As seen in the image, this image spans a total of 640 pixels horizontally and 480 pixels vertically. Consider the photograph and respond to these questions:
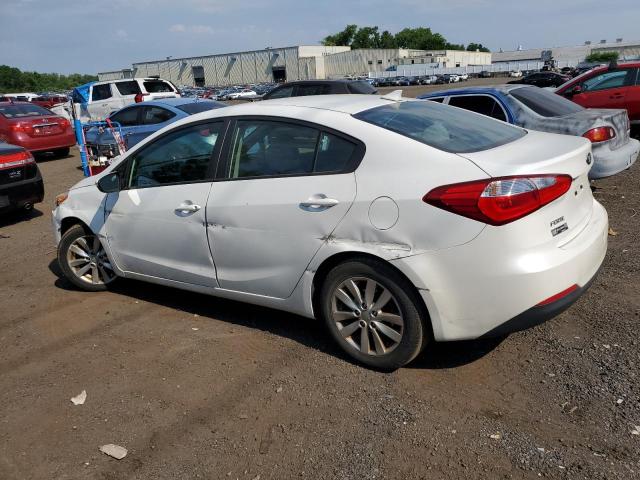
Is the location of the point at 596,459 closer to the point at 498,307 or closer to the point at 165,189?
the point at 498,307

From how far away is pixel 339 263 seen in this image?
338 cm

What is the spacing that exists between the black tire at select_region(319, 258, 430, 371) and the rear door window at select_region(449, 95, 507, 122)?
185 inches

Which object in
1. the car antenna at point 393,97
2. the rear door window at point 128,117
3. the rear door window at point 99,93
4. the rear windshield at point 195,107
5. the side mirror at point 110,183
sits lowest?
the side mirror at point 110,183

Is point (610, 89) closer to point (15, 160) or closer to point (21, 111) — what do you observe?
point (15, 160)

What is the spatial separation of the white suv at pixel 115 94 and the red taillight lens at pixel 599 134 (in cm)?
1348

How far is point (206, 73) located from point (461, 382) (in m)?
95.1

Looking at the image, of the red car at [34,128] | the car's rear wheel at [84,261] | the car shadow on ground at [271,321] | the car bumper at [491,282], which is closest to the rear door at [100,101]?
the red car at [34,128]

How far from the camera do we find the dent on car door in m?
3.36

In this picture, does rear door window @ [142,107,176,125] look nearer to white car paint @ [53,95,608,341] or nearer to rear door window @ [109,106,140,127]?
rear door window @ [109,106,140,127]

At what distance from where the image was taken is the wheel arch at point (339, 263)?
10.3 feet

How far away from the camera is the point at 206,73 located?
9188cm

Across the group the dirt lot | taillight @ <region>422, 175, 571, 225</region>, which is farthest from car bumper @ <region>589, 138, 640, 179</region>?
taillight @ <region>422, 175, 571, 225</region>

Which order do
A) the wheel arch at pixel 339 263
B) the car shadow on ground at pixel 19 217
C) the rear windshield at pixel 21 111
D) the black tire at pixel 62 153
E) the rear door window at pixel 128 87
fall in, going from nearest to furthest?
the wheel arch at pixel 339 263 → the car shadow on ground at pixel 19 217 → the rear windshield at pixel 21 111 → the black tire at pixel 62 153 → the rear door window at pixel 128 87

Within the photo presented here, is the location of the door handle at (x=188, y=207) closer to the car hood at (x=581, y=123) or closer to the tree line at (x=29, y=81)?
the car hood at (x=581, y=123)
